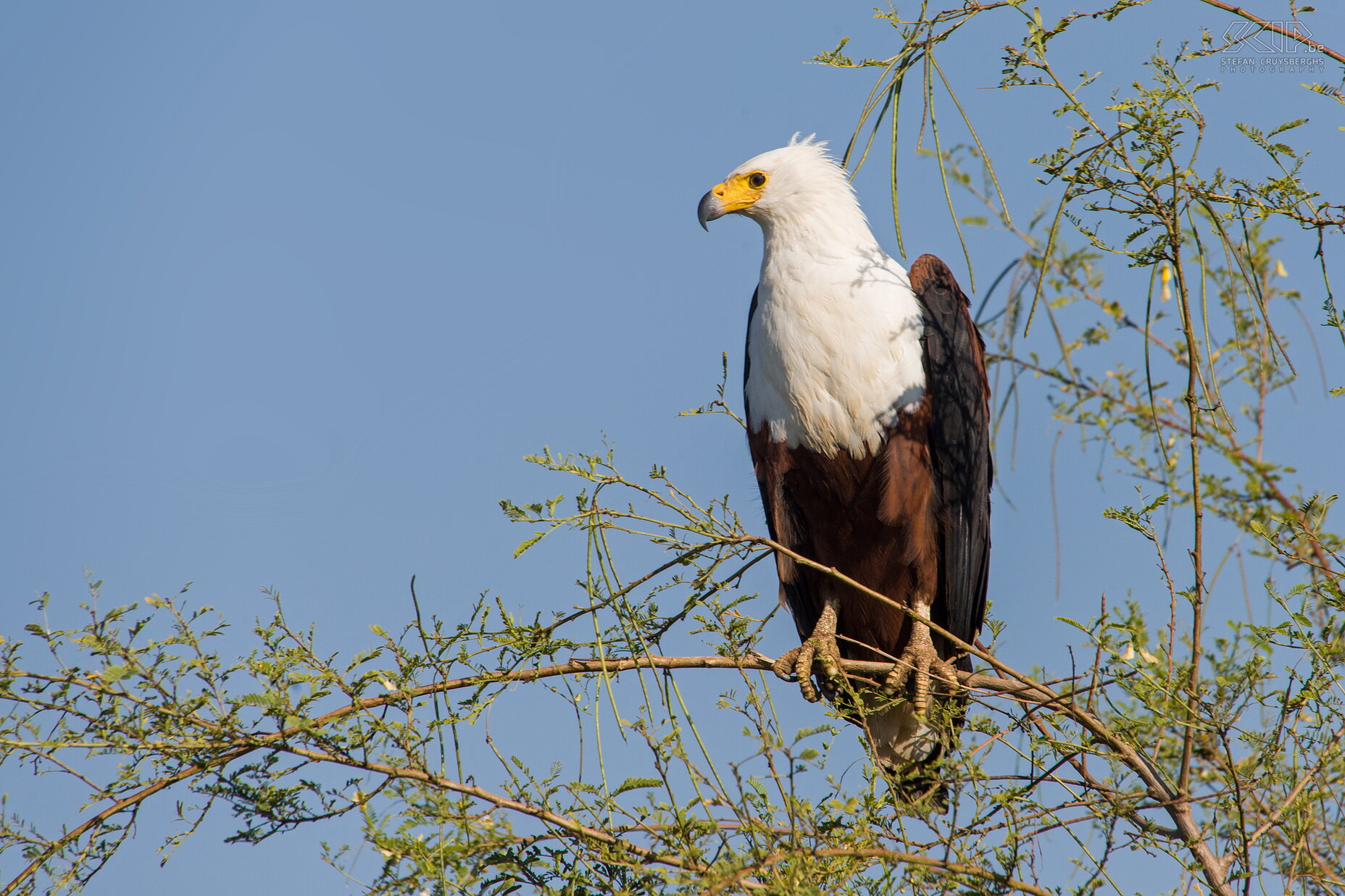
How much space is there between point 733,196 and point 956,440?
1.22 meters

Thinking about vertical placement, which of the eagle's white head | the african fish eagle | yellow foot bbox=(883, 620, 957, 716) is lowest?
yellow foot bbox=(883, 620, 957, 716)

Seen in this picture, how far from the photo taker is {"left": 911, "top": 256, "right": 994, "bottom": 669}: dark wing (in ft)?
12.7

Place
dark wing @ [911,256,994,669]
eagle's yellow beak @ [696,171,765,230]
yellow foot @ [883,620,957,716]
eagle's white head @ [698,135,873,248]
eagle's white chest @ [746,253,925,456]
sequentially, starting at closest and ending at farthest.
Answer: yellow foot @ [883,620,957,716]
eagle's white chest @ [746,253,925,456]
dark wing @ [911,256,994,669]
eagle's white head @ [698,135,873,248]
eagle's yellow beak @ [696,171,765,230]

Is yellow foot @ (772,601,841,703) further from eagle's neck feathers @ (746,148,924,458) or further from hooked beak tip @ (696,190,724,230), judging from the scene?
hooked beak tip @ (696,190,724,230)

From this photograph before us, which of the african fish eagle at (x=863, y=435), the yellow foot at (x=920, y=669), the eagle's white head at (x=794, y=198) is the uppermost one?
the eagle's white head at (x=794, y=198)

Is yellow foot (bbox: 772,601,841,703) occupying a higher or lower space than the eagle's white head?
lower

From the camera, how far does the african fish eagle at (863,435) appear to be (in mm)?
3754

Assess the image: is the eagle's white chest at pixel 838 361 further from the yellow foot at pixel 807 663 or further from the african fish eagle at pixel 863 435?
the yellow foot at pixel 807 663

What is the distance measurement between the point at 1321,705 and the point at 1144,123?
131cm

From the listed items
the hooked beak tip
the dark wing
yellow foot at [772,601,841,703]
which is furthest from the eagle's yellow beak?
yellow foot at [772,601,841,703]

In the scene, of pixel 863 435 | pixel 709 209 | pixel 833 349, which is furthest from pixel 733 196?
pixel 863 435

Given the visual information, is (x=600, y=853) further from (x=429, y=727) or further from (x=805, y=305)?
(x=805, y=305)

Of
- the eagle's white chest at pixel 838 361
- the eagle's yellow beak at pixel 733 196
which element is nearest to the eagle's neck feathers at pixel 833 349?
the eagle's white chest at pixel 838 361

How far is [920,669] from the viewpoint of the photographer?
3572 millimetres
